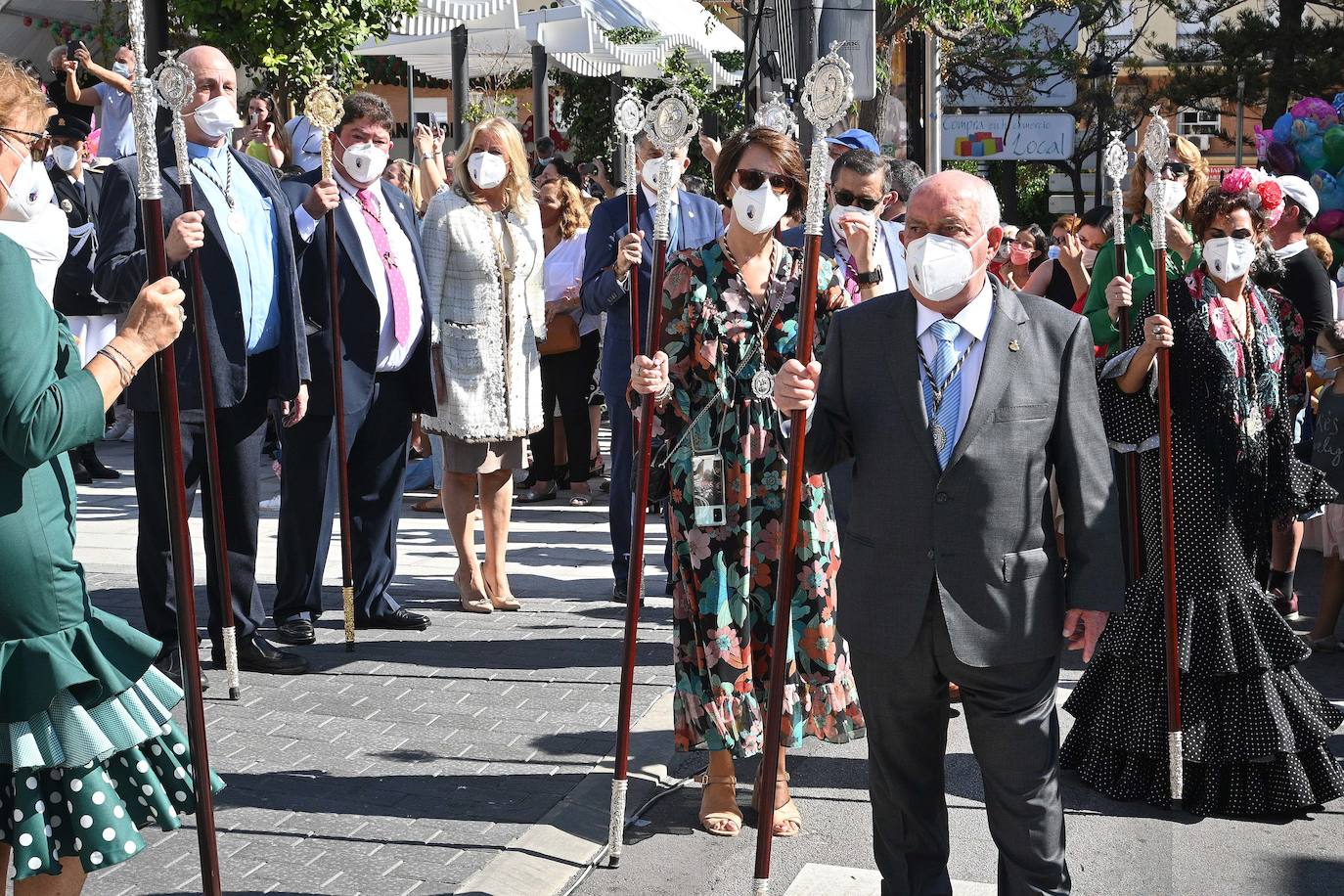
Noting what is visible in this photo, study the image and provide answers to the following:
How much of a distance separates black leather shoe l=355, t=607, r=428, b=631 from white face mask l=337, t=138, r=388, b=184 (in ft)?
6.45

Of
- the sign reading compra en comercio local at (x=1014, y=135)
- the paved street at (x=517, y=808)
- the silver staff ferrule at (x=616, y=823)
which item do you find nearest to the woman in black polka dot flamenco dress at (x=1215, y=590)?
the paved street at (x=517, y=808)

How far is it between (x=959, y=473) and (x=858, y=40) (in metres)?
4.81

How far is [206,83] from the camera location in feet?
19.1

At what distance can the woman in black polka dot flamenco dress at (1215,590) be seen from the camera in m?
5.09

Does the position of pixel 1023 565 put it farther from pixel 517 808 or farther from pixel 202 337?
pixel 202 337

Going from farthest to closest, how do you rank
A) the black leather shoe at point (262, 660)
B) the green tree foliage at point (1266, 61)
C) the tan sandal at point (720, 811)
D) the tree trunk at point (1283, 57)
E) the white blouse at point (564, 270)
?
the tree trunk at point (1283, 57) → the green tree foliage at point (1266, 61) → the white blouse at point (564, 270) → the black leather shoe at point (262, 660) → the tan sandal at point (720, 811)

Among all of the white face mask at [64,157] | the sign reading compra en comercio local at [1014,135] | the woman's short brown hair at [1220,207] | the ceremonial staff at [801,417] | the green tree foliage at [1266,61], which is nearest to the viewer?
the ceremonial staff at [801,417]

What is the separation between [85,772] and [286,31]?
813 centimetres

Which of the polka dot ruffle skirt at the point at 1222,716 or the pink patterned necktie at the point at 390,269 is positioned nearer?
the polka dot ruffle skirt at the point at 1222,716

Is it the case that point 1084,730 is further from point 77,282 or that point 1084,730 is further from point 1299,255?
point 77,282

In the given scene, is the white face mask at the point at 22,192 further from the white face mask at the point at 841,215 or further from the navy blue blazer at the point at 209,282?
the white face mask at the point at 841,215

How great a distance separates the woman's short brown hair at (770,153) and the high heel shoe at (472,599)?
11.1ft

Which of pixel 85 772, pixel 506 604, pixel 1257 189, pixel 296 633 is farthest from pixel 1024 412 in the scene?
pixel 506 604

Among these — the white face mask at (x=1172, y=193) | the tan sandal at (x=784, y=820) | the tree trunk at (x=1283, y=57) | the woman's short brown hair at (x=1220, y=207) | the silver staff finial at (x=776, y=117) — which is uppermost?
the tree trunk at (x=1283, y=57)
